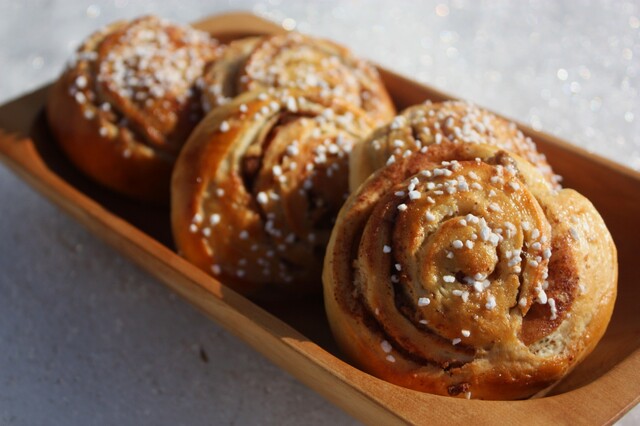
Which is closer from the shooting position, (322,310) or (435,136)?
(435,136)

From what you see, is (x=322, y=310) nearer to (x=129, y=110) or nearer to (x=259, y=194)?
(x=259, y=194)

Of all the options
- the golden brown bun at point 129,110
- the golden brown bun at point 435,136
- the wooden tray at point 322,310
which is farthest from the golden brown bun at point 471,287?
the golden brown bun at point 129,110

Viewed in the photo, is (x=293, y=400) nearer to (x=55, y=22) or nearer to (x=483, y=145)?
(x=483, y=145)

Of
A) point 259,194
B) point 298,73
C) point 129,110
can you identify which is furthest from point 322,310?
point 129,110

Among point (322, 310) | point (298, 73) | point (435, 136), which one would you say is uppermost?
point (435, 136)

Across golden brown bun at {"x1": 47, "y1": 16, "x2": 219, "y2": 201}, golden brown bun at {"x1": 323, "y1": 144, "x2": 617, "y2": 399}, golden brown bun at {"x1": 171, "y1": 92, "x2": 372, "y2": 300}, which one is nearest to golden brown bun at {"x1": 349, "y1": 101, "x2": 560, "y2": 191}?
golden brown bun at {"x1": 171, "y1": 92, "x2": 372, "y2": 300}
